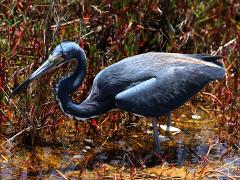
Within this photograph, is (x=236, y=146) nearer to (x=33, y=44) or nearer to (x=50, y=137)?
(x=50, y=137)

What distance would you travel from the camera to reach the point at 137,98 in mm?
5758

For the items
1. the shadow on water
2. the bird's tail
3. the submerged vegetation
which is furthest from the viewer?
the bird's tail

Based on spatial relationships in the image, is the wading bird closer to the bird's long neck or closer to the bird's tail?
the bird's long neck

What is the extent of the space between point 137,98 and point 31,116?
920mm

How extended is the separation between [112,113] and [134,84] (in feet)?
1.86

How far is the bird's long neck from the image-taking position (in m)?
5.77

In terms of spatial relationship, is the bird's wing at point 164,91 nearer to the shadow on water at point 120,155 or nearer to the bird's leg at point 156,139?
the bird's leg at point 156,139

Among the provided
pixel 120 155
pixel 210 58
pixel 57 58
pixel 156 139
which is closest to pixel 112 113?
pixel 120 155

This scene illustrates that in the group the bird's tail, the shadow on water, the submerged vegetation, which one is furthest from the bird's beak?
the bird's tail

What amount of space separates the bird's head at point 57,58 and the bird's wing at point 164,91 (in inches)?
20.8

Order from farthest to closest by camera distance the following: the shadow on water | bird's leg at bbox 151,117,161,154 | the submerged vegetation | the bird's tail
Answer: the bird's tail
bird's leg at bbox 151,117,161,154
the submerged vegetation
the shadow on water

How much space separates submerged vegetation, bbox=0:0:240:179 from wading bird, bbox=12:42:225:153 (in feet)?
0.56

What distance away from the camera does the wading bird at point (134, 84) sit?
576cm

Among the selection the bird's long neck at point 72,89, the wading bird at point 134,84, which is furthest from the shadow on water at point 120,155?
the bird's long neck at point 72,89
